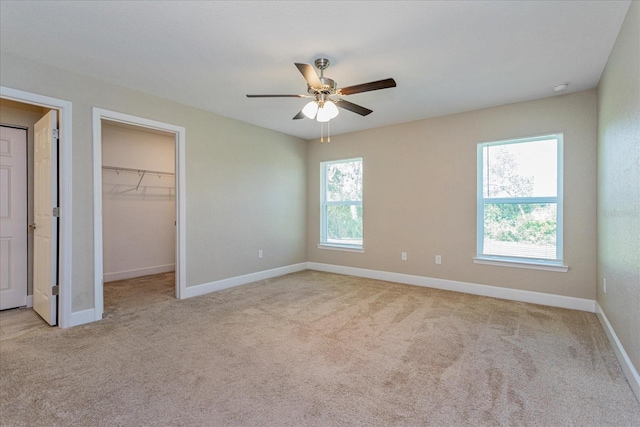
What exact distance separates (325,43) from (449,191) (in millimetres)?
2775

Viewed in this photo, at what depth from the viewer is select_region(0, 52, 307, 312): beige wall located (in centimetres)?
306

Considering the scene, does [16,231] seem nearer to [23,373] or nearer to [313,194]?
[23,373]

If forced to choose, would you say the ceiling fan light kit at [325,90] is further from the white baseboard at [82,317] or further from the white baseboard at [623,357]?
the white baseboard at [82,317]

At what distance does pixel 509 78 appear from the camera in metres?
3.14

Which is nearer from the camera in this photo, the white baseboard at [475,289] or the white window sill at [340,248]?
the white baseboard at [475,289]

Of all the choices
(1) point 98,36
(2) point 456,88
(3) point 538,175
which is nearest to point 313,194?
(2) point 456,88

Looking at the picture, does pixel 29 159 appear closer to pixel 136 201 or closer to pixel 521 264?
pixel 136 201

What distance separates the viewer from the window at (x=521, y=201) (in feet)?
12.1

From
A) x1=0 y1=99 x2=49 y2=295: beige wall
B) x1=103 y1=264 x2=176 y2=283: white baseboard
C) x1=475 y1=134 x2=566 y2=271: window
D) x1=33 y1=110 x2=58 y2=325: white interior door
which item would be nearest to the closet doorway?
x1=103 y1=264 x2=176 y2=283: white baseboard

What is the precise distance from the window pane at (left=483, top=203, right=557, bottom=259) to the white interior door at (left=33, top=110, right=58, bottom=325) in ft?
16.0

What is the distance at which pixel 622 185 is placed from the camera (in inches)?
89.3

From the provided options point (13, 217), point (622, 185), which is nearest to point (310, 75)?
point (622, 185)

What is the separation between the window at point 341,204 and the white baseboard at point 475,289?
43 centimetres

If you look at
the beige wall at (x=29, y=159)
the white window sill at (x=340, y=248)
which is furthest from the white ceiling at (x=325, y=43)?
the white window sill at (x=340, y=248)
